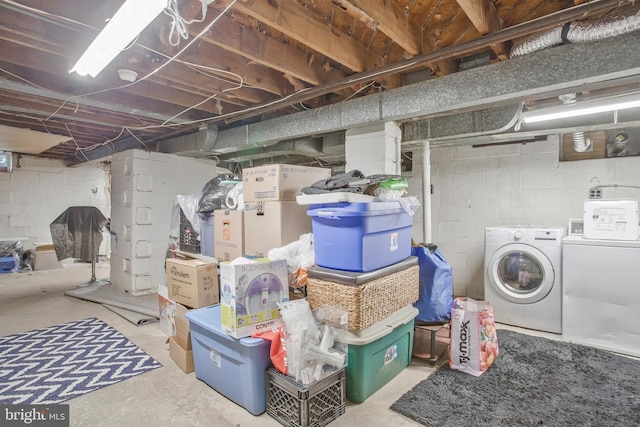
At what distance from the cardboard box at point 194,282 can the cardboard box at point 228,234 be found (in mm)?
308

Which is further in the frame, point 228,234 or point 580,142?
point 580,142

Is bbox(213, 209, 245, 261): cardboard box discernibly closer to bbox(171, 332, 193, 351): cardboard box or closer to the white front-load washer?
bbox(171, 332, 193, 351): cardboard box

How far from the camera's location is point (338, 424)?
1776 millimetres

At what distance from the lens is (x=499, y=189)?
4016 millimetres

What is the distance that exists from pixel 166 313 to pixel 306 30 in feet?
8.12

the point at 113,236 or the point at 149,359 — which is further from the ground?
the point at 113,236

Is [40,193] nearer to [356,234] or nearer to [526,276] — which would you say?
[356,234]

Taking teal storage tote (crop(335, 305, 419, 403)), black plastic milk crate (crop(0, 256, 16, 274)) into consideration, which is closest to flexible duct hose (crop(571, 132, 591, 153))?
teal storage tote (crop(335, 305, 419, 403))

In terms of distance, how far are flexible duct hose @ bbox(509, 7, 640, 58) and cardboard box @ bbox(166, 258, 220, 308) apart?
255cm

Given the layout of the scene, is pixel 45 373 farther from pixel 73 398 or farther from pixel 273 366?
pixel 273 366

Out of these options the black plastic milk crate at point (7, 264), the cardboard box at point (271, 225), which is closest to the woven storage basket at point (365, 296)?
the cardboard box at point (271, 225)

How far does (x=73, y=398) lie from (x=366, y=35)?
2.97m

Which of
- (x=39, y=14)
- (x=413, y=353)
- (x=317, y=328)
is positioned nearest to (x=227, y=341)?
(x=317, y=328)

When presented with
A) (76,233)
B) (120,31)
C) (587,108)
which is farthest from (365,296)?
(76,233)
